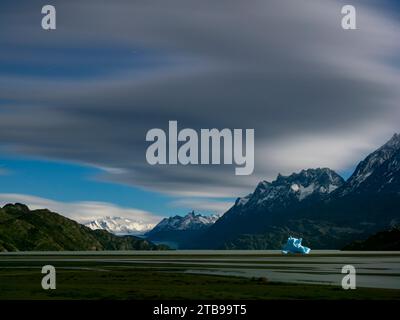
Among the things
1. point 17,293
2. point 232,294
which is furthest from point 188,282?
point 17,293

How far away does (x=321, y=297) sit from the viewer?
91.6m
